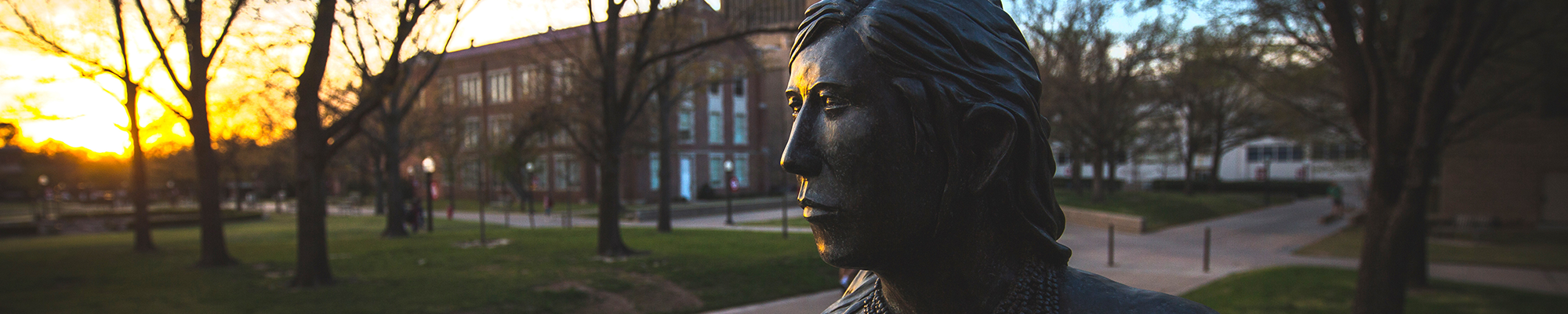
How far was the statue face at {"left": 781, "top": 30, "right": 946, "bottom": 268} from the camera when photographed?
1.25 meters

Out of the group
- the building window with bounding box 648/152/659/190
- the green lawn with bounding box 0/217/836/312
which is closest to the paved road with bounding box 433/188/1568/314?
the green lawn with bounding box 0/217/836/312

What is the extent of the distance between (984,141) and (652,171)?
40.5m

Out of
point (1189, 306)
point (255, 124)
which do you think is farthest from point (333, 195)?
point (1189, 306)

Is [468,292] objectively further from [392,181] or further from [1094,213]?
[1094,213]

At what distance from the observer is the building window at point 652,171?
40.2 m

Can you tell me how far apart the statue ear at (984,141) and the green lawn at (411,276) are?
8244mm

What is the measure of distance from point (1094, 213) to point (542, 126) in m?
20.8

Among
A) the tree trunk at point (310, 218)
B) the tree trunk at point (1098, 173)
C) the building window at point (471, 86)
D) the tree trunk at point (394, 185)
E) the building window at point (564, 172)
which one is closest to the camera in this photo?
the tree trunk at point (310, 218)

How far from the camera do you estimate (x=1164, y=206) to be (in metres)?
27.2

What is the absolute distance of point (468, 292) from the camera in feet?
31.8

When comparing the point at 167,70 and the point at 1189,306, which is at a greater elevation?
the point at 167,70

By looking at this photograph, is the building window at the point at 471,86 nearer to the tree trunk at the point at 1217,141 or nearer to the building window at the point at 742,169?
the building window at the point at 742,169

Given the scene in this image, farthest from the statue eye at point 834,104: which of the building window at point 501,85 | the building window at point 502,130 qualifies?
the building window at point 501,85

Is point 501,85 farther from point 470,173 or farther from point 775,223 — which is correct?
point 775,223
